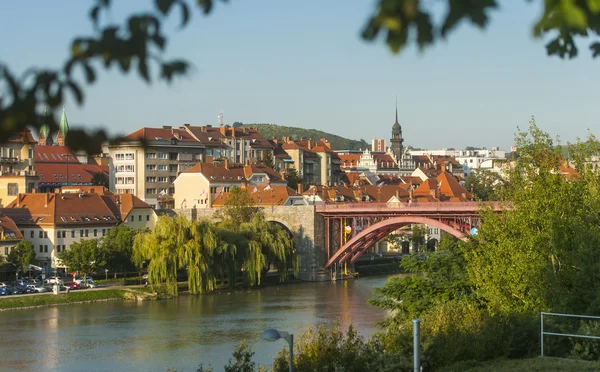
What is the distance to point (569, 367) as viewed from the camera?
48.1ft

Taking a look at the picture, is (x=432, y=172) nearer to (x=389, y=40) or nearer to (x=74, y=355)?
(x=74, y=355)

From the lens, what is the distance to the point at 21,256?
49.2 metres

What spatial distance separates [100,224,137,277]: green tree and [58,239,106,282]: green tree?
54cm

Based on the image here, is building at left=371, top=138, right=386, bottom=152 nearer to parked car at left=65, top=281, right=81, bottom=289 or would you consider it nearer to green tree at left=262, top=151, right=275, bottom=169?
green tree at left=262, top=151, right=275, bottom=169

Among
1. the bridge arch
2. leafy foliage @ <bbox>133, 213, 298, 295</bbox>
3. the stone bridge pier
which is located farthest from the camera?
the stone bridge pier

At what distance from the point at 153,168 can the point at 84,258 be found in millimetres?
29853

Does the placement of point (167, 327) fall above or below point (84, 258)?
below

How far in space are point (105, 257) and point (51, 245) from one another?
4985 millimetres

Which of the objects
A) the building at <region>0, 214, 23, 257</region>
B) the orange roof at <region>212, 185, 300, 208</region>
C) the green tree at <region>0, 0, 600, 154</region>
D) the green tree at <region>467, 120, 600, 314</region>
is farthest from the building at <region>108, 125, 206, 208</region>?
the green tree at <region>0, 0, 600, 154</region>

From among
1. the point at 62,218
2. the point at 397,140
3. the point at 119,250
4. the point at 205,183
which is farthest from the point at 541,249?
the point at 397,140

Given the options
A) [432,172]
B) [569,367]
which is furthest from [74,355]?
[432,172]

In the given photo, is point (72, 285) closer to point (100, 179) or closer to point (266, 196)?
point (266, 196)

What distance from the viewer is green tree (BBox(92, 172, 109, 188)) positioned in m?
81.4

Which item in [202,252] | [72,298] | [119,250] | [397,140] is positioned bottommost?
[72,298]
